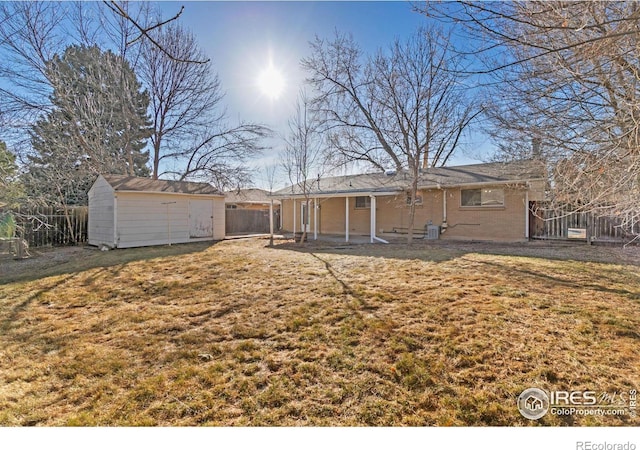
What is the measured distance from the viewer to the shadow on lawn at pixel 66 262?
7.20m

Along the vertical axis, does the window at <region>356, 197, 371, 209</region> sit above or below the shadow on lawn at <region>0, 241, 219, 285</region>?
above

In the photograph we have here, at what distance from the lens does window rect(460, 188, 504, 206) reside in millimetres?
12016

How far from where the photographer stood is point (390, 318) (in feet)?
12.7

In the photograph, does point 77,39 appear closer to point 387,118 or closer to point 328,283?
point 387,118

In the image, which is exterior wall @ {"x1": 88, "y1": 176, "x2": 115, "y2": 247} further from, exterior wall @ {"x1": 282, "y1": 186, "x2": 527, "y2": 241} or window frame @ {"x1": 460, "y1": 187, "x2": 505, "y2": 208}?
window frame @ {"x1": 460, "y1": 187, "x2": 505, "y2": 208}

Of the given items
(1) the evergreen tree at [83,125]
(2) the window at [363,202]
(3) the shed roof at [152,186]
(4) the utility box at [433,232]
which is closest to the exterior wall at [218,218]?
(3) the shed roof at [152,186]

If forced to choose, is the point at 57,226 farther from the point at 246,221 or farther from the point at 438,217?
the point at 438,217

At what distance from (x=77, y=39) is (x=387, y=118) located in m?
14.9

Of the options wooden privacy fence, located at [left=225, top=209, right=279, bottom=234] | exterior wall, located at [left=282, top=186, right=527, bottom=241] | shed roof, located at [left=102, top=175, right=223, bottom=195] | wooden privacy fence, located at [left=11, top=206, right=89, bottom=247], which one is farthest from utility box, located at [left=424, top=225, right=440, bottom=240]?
wooden privacy fence, located at [left=11, top=206, right=89, bottom=247]

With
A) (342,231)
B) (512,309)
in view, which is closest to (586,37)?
(512,309)

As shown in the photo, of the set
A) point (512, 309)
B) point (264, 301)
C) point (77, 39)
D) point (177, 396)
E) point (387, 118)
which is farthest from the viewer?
point (77, 39)

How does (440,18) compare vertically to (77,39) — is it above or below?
below

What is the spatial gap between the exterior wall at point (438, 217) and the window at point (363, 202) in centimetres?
17

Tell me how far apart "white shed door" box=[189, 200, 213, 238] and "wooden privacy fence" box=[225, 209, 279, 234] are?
11.9 ft
